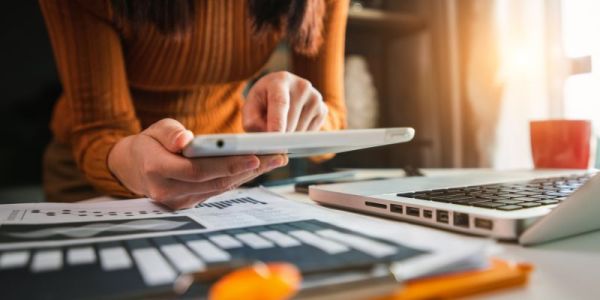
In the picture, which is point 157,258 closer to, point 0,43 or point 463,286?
point 463,286

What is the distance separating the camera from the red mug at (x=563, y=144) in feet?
2.52

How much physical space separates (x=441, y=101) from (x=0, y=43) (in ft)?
4.41

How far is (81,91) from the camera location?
72 cm

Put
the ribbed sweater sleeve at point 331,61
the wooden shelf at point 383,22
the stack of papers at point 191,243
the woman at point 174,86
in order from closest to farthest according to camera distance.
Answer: the stack of papers at point 191,243
the woman at point 174,86
the ribbed sweater sleeve at point 331,61
the wooden shelf at point 383,22

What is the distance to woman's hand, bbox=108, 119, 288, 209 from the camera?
41cm

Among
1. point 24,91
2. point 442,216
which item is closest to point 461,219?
point 442,216

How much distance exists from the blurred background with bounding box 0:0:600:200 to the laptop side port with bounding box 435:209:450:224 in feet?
3.23

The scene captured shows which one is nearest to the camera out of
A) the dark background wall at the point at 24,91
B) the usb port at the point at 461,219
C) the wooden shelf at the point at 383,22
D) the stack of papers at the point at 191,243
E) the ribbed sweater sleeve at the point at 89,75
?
the stack of papers at the point at 191,243

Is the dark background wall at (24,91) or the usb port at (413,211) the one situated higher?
the dark background wall at (24,91)

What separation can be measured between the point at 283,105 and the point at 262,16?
35 cm

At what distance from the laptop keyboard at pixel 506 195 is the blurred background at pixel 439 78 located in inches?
32.0

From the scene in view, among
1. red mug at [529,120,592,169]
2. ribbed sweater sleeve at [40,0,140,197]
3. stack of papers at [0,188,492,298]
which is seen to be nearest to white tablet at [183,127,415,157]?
stack of papers at [0,188,492,298]

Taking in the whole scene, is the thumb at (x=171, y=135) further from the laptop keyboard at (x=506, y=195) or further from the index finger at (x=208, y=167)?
the laptop keyboard at (x=506, y=195)

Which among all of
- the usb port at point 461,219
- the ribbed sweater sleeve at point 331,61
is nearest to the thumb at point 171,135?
the usb port at point 461,219
